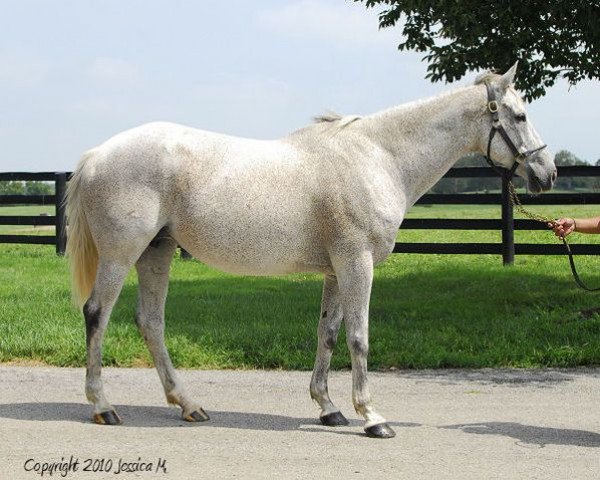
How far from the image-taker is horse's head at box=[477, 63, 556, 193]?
21.4 feet

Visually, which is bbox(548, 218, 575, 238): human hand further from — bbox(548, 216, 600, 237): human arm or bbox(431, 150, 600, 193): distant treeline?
bbox(431, 150, 600, 193): distant treeline

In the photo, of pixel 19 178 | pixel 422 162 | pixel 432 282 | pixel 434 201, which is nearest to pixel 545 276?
pixel 432 282

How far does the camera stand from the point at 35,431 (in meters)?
6.07

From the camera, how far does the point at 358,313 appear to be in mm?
6312

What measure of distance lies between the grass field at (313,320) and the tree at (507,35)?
287 cm

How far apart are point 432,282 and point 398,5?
396cm

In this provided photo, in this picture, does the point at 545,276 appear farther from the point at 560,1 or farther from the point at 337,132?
the point at 337,132

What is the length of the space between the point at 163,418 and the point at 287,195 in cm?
180

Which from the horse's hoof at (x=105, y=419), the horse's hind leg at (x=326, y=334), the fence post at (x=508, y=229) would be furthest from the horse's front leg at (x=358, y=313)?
the fence post at (x=508, y=229)

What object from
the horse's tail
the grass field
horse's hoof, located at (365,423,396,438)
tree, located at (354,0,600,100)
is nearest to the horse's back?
the horse's tail

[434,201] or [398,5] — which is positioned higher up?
[398,5]

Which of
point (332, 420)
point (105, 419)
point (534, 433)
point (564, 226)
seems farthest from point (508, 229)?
point (105, 419)

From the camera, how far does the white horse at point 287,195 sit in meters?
6.34

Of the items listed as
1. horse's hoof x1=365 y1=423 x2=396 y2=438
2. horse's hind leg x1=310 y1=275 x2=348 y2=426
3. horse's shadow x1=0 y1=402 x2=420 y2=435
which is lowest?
horse's shadow x1=0 y1=402 x2=420 y2=435
